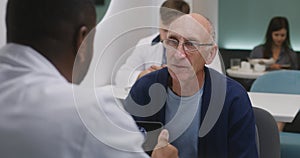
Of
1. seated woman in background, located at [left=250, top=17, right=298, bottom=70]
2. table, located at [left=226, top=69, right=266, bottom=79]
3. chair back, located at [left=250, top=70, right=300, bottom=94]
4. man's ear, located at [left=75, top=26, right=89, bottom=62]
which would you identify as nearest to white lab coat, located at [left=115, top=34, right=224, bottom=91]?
man's ear, located at [left=75, top=26, right=89, bottom=62]

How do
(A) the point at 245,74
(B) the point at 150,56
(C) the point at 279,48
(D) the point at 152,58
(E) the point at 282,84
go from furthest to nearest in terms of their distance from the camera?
1. (C) the point at 279,48
2. (A) the point at 245,74
3. (E) the point at 282,84
4. (D) the point at 152,58
5. (B) the point at 150,56

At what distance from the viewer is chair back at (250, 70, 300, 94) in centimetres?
242

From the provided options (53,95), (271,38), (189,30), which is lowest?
Result: (271,38)

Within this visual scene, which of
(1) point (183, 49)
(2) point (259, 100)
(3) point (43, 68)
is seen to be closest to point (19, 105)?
(3) point (43, 68)

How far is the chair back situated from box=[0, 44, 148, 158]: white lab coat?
6.21 feet

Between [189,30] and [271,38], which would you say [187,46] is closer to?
[189,30]

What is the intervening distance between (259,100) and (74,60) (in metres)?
1.67

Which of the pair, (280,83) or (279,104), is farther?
(280,83)

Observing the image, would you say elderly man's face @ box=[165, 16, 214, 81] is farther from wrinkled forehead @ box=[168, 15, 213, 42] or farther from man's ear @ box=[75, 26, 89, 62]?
man's ear @ box=[75, 26, 89, 62]

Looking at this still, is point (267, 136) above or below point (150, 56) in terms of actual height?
below

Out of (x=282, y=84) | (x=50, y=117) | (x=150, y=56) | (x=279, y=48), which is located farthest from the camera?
(x=279, y=48)

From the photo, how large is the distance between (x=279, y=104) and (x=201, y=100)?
3.15ft

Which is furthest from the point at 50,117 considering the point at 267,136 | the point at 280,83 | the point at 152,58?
the point at 280,83

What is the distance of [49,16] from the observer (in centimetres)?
60
